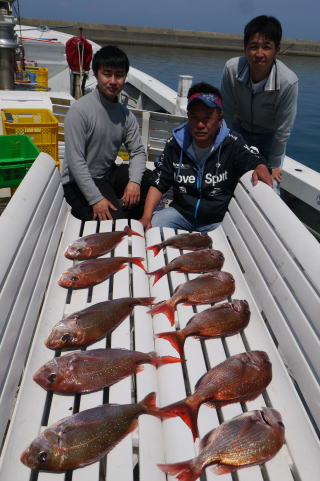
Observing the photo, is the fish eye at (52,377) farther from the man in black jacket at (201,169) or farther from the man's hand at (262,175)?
the man's hand at (262,175)

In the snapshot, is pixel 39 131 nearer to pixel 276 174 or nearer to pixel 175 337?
pixel 276 174

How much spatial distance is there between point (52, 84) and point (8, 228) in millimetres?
10207

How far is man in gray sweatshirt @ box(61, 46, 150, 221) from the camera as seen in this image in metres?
3.56

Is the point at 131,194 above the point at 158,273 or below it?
above

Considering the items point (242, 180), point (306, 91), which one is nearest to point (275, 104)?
point (242, 180)

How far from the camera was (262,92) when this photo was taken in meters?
3.78

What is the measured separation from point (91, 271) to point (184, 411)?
1.23 m

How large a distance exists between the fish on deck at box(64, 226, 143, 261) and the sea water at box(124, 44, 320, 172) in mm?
11295

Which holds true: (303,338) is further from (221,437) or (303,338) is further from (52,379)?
(52,379)

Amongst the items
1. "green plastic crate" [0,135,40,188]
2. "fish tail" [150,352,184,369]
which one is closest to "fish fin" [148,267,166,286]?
"fish tail" [150,352,184,369]

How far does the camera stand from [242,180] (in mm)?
3518

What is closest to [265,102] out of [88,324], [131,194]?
[131,194]

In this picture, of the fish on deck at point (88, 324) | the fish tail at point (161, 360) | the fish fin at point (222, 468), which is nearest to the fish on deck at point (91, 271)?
the fish on deck at point (88, 324)

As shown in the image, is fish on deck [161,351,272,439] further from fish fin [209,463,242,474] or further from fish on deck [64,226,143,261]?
fish on deck [64,226,143,261]
